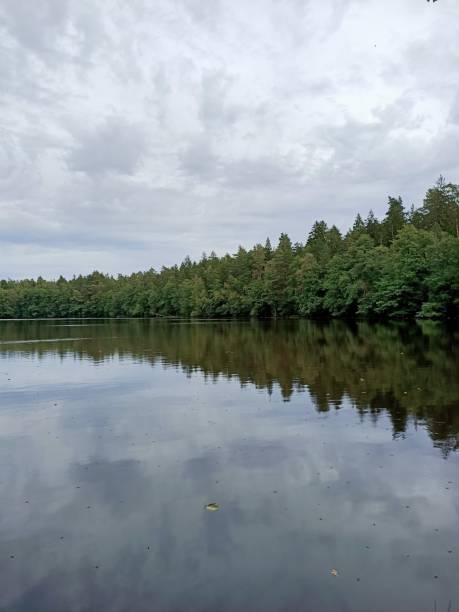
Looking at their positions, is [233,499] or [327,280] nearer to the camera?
Answer: [233,499]

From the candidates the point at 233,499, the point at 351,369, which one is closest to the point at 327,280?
the point at 351,369

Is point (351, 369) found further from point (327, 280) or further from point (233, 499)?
point (327, 280)

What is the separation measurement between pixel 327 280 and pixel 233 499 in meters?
82.1

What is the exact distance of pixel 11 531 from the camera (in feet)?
26.3

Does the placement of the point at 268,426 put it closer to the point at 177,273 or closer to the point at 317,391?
the point at 317,391

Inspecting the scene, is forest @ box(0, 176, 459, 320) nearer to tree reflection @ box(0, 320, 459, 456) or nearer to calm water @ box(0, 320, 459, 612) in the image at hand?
tree reflection @ box(0, 320, 459, 456)

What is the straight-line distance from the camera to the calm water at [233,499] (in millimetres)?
6359

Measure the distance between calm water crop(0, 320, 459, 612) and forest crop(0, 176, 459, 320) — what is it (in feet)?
173

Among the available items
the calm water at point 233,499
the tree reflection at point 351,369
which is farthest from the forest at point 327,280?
the calm water at point 233,499

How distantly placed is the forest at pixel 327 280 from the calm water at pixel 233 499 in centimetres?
5280

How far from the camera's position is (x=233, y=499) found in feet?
29.6

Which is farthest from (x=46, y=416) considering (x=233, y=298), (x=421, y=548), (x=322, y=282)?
(x=233, y=298)

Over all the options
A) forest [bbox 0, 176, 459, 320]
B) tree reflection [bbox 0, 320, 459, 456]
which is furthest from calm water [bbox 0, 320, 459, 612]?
forest [bbox 0, 176, 459, 320]

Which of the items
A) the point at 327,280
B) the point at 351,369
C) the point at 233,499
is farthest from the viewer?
the point at 327,280
